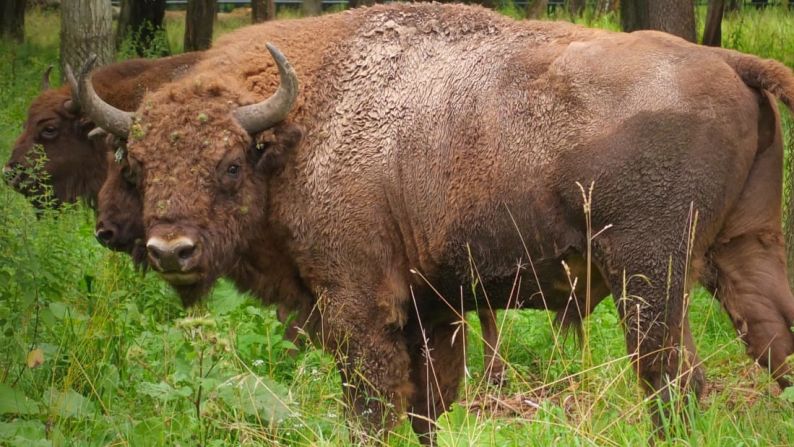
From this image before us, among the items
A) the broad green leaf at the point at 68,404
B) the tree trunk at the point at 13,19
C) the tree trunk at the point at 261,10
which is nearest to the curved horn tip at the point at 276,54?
the broad green leaf at the point at 68,404

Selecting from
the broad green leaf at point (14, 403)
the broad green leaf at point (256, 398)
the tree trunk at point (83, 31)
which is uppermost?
the tree trunk at point (83, 31)

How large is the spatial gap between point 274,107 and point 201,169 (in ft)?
1.57

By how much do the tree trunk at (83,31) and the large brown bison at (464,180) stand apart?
14.1 feet

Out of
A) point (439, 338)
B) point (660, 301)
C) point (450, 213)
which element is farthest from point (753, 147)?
point (439, 338)

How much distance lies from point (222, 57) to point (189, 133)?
80 centimetres

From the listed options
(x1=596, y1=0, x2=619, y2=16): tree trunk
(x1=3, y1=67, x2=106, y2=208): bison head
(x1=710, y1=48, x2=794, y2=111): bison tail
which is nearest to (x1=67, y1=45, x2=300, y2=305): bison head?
(x1=710, y1=48, x2=794, y2=111): bison tail

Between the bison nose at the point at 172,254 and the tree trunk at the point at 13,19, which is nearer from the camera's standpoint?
the bison nose at the point at 172,254

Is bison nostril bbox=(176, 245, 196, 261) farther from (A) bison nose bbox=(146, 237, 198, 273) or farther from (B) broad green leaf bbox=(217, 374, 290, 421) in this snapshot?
(B) broad green leaf bbox=(217, 374, 290, 421)

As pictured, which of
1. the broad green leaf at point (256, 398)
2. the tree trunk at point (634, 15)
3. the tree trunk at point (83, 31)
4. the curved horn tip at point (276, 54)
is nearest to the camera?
the broad green leaf at point (256, 398)

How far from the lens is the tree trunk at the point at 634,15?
1063cm

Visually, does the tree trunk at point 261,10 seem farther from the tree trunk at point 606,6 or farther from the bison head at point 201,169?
the bison head at point 201,169

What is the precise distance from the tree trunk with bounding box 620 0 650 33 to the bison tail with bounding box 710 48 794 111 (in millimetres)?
5043

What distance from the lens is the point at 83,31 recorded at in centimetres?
A: 1008

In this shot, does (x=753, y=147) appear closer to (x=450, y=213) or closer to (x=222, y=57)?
(x=450, y=213)
